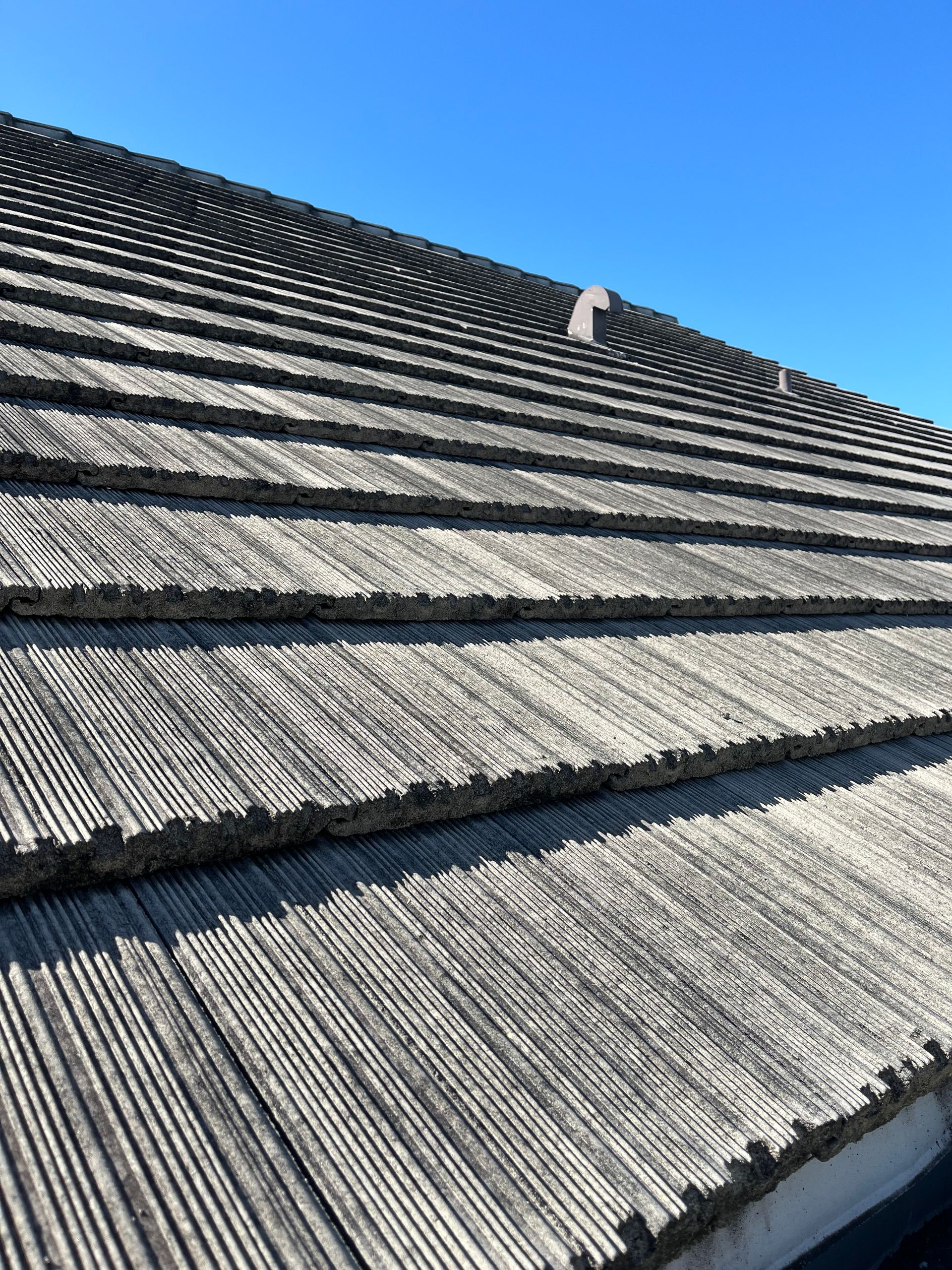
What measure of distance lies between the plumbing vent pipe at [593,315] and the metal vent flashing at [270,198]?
1.33m

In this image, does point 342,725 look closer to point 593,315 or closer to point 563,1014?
point 563,1014

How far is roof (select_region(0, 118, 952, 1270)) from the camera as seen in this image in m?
0.86

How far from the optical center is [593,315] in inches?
255

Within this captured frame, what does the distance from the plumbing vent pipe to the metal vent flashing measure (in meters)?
1.33

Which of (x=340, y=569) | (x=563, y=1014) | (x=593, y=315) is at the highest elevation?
(x=593, y=315)

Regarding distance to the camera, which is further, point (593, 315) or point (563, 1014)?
point (593, 315)

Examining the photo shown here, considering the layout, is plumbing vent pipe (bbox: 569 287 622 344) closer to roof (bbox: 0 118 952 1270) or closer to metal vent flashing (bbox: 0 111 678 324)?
metal vent flashing (bbox: 0 111 678 324)

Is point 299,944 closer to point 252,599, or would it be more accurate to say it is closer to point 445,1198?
point 445,1198

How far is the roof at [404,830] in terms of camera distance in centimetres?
86

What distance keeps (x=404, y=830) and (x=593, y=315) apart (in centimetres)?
581

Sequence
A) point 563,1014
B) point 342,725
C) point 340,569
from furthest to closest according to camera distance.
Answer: point 340,569 < point 342,725 < point 563,1014

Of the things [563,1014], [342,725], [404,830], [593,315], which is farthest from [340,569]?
[593,315]

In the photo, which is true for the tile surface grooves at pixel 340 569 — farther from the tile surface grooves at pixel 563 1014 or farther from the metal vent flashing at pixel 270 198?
the metal vent flashing at pixel 270 198

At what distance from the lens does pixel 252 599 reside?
1.70m
